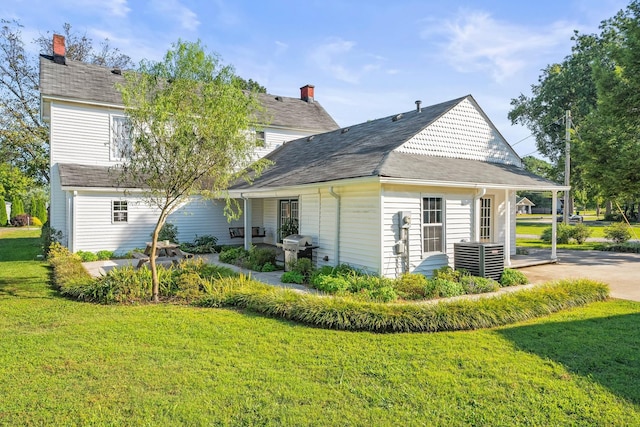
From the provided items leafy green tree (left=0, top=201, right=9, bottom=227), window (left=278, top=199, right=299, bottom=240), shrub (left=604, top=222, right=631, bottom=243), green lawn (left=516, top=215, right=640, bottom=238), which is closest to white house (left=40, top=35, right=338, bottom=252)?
window (left=278, top=199, right=299, bottom=240)

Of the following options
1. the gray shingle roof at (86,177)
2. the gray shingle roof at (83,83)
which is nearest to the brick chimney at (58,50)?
the gray shingle roof at (83,83)

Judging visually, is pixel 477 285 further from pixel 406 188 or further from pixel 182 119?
pixel 182 119

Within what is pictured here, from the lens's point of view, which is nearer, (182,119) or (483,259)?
(182,119)

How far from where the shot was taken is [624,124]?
54.6 ft

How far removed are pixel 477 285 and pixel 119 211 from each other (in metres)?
13.5

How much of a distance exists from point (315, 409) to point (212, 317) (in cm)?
373

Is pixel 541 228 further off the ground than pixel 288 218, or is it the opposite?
pixel 288 218

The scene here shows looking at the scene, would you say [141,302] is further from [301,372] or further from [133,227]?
[133,227]

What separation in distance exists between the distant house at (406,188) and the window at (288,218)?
0.25 ft

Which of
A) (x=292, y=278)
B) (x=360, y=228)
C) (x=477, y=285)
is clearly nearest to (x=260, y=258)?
(x=292, y=278)

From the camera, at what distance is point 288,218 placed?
14.8m

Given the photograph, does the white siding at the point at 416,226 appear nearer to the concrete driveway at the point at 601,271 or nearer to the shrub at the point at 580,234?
the concrete driveway at the point at 601,271

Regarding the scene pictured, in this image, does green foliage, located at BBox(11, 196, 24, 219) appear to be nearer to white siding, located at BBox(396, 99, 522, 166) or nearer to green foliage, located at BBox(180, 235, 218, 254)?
green foliage, located at BBox(180, 235, 218, 254)

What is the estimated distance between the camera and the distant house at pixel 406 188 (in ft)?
31.2
